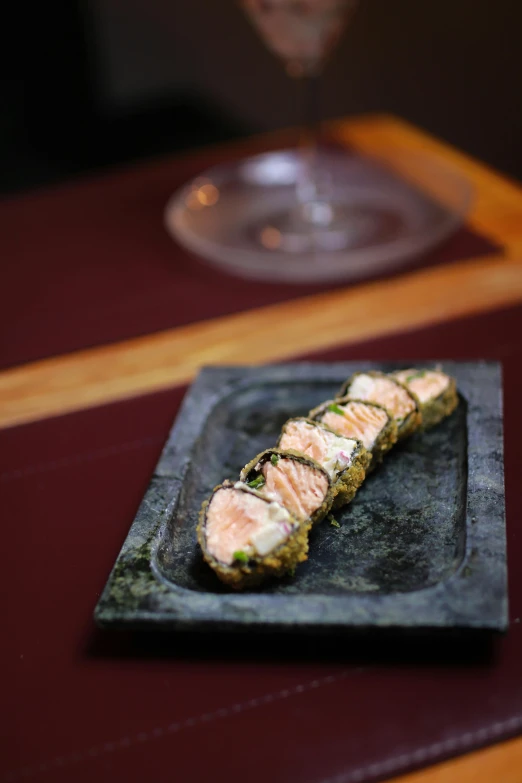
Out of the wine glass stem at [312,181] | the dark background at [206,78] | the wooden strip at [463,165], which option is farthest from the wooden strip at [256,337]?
the dark background at [206,78]

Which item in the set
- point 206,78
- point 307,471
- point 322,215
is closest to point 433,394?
point 307,471

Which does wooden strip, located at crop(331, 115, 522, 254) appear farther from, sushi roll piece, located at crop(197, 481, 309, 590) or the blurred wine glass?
sushi roll piece, located at crop(197, 481, 309, 590)

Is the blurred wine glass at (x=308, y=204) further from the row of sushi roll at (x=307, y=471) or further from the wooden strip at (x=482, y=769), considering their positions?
the wooden strip at (x=482, y=769)

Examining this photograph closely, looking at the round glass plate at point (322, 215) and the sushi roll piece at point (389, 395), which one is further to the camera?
the round glass plate at point (322, 215)

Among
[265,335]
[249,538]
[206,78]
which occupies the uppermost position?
[249,538]

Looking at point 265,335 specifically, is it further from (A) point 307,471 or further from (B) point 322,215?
(A) point 307,471

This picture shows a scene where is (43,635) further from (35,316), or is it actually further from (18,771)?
(35,316)

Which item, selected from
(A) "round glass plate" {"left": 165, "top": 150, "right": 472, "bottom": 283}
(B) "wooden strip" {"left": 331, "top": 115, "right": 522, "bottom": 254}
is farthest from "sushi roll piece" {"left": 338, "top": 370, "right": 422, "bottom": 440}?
(B) "wooden strip" {"left": 331, "top": 115, "right": 522, "bottom": 254}
